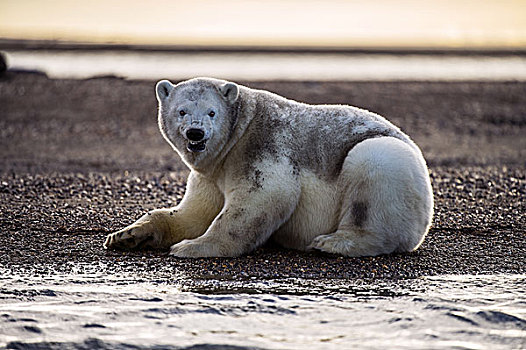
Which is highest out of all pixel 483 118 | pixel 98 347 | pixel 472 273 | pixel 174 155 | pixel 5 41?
pixel 5 41

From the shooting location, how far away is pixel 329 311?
19.0 ft

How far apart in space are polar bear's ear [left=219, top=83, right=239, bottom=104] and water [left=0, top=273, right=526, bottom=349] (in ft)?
5.74

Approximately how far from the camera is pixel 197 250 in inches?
279

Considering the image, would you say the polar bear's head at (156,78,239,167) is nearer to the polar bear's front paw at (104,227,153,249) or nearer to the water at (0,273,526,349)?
the polar bear's front paw at (104,227,153,249)

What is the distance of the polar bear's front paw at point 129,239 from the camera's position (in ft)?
24.4

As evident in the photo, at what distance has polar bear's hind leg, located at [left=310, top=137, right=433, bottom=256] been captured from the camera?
7.14 m

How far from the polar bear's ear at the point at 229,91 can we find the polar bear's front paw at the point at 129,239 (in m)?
1.42

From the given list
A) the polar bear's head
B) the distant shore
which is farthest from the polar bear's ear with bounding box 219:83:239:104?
the distant shore

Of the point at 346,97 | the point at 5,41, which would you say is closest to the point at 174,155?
the point at 346,97

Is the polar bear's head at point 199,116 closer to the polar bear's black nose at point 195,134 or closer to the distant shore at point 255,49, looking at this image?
the polar bear's black nose at point 195,134

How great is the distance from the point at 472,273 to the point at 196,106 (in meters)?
2.73

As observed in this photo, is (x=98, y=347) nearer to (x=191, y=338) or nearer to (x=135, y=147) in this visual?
(x=191, y=338)

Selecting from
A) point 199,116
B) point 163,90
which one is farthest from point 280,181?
point 163,90

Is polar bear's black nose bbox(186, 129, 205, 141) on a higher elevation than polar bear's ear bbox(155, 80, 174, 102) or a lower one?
lower
